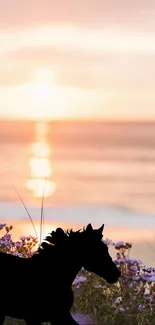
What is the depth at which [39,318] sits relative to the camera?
638cm

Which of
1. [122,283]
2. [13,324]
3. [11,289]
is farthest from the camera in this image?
[122,283]

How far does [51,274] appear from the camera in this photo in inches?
256

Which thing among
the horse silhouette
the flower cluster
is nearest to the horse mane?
the horse silhouette

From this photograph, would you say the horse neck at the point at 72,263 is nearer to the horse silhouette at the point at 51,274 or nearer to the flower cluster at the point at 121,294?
the horse silhouette at the point at 51,274

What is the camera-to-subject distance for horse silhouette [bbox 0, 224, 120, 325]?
20.9 ft

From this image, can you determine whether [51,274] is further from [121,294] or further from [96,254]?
[121,294]

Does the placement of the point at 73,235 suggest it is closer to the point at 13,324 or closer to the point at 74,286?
the point at 13,324

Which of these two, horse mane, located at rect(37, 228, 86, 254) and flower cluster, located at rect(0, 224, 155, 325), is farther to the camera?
flower cluster, located at rect(0, 224, 155, 325)

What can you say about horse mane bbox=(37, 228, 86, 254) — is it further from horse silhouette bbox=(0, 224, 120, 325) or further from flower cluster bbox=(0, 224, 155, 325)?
flower cluster bbox=(0, 224, 155, 325)

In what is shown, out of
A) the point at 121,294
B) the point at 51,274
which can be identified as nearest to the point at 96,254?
the point at 51,274

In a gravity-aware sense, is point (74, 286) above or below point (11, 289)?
above

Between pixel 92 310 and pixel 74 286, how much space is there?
440mm

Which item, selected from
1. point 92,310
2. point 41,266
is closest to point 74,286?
point 92,310

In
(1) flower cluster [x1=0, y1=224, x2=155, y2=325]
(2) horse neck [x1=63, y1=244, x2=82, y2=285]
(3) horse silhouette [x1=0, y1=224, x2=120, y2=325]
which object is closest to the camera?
(3) horse silhouette [x1=0, y1=224, x2=120, y2=325]
